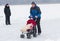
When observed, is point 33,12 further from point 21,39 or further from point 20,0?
point 20,0

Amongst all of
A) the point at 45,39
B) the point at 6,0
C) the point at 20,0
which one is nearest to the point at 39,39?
the point at 45,39

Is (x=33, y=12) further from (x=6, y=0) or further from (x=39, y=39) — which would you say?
(x=6, y=0)

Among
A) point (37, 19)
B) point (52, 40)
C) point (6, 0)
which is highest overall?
point (6, 0)

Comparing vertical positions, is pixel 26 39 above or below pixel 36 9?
below

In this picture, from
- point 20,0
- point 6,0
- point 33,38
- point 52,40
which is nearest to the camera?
point 52,40

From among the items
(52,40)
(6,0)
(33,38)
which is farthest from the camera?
(6,0)

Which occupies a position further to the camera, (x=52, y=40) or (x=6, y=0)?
(x=6, y=0)

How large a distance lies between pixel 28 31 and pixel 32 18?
0.63 metres

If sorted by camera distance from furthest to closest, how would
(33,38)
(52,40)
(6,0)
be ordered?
(6,0) < (33,38) < (52,40)

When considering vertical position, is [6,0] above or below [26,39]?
above

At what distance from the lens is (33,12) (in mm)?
11117

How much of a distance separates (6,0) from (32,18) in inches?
Result: 1958

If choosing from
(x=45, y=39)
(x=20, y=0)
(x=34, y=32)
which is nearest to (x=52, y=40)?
(x=45, y=39)

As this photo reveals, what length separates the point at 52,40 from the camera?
10.0 metres
